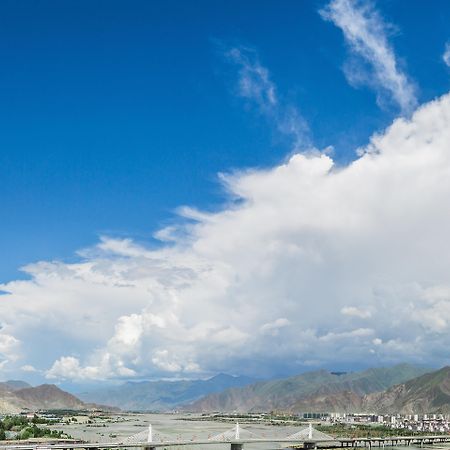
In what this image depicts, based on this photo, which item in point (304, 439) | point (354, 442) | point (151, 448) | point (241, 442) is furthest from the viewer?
point (354, 442)

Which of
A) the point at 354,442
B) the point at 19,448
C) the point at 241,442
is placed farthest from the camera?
the point at 354,442

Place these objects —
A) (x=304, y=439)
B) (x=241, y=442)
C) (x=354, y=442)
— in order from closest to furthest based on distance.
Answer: (x=241, y=442)
(x=304, y=439)
(x=354, y=442)

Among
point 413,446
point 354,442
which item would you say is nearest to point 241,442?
point 354,442

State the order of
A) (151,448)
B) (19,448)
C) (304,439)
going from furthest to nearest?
(304,439), (151,448), (19,448)

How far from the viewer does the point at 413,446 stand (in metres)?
170

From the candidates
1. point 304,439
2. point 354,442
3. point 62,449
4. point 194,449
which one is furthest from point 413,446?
point 62,449

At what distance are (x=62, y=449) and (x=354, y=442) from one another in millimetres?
78095

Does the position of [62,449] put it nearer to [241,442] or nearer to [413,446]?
[241,442]

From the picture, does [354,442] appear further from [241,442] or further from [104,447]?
[104,447]

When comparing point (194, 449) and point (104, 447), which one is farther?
point (194, 449)

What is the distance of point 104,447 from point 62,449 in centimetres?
778

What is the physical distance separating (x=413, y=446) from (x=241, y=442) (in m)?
60.8

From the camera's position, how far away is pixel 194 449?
148500 millimetres

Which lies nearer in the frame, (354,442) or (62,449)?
(62,449)
